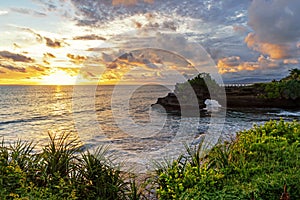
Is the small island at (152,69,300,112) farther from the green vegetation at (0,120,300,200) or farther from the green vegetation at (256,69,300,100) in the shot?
the green vegetation at (0,120,300,200)

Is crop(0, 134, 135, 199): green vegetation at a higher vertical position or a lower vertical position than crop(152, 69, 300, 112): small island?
lower

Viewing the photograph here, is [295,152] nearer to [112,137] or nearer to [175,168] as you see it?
[175,168]

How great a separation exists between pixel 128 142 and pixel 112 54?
7130mm

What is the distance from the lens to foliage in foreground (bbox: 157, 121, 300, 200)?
135 inches

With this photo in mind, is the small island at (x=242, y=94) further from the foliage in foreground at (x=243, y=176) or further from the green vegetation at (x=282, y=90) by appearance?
the foliage in foreground at (x=243, y=176)

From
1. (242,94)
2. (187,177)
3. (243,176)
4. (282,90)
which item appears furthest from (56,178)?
(242,94)

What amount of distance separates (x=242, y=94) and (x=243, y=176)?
31.4 meters

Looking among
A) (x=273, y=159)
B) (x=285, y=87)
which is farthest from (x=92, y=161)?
(x=285, y=87)

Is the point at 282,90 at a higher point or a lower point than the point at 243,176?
higher

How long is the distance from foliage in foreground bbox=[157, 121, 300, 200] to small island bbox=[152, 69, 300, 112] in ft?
83.5

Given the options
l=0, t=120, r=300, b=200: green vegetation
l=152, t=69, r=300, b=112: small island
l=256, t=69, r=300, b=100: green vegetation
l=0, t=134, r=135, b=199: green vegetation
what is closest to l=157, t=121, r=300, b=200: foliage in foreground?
l=0, t=120, r=300, b=200: green vegetation

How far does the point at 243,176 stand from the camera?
3844 millimetres

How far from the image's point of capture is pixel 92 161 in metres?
4.69

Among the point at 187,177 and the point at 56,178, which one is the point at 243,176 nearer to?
A: the point at 187,177
